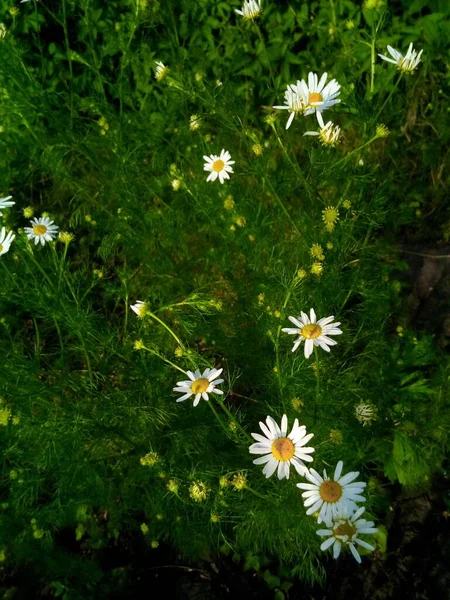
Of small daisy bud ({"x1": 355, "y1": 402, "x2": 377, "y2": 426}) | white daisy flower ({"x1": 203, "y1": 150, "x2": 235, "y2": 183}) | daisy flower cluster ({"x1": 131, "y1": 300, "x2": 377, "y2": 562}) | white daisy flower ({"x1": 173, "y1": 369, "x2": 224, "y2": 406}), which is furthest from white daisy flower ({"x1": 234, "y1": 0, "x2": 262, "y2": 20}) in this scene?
small daisy bud ({"x1": 355, "y1": 402, "x2": 377, "y2": 426})

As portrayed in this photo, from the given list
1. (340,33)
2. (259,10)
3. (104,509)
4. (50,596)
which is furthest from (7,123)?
(50,596)

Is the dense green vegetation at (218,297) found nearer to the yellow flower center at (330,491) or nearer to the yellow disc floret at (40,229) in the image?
the yellow disc floret at (40,229)

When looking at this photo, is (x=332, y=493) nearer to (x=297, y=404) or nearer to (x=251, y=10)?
(x=297, y=404)

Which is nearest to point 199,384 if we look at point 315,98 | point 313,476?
point 313,476

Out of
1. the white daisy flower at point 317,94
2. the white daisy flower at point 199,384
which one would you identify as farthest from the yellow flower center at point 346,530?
the white daisy flower at point 317,94

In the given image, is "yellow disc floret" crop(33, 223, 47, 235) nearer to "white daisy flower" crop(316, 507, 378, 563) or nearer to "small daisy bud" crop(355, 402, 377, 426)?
"small daisy bud" crop(355, 402, 377, 426)
